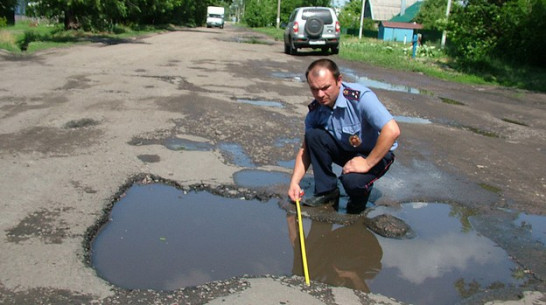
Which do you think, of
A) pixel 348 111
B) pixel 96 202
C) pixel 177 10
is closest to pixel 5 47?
pixel 96 202

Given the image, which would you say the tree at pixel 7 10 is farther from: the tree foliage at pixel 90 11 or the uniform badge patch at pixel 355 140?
the uniform badge patch at pixel 355 140

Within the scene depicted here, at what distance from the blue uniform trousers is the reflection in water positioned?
29 centimetres

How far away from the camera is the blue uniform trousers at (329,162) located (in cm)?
375

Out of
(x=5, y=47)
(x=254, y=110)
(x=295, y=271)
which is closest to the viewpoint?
(x=295, y=271)

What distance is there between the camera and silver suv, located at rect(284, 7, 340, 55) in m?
18.3

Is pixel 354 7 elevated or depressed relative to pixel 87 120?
elevated

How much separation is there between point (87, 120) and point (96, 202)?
2.77m

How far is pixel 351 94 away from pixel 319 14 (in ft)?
52.7

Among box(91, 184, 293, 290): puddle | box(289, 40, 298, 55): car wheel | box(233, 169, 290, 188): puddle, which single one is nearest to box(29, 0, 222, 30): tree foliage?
box(289, 40, 298, 55): car wheel

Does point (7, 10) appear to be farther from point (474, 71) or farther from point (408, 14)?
point (408, 14)

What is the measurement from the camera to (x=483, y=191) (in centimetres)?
450

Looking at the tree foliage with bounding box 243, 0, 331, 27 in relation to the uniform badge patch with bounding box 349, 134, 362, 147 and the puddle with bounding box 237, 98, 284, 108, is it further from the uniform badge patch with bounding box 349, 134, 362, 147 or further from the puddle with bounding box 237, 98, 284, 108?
the uniform badge patch with bounding box 349, 134, 362, 147

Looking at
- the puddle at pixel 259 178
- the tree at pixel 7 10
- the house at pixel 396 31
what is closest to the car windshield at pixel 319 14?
the tree at pixel 7 10

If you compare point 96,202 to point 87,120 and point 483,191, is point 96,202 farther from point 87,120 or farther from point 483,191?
point 483,191
